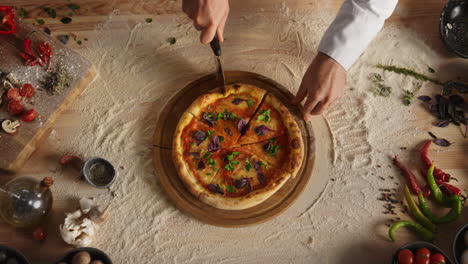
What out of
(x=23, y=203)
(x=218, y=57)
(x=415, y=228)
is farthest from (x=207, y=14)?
(x=415, y=228)

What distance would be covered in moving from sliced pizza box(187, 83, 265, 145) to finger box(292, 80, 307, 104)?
31 cm

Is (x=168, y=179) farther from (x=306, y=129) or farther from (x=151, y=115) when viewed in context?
(x=306, y=129)

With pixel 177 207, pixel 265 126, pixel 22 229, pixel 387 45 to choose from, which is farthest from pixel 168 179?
pixel 387 45

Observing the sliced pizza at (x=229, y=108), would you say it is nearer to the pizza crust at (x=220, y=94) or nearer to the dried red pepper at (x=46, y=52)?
the pizza crust at (x=220, y=94)

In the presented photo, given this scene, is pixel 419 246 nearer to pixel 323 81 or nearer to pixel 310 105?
pixel 310 105

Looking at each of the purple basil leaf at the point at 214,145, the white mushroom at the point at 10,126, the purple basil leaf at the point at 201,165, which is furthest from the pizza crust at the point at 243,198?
the white mushroom at the point at 10,126

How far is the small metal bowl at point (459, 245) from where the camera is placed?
11.1ft

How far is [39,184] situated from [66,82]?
0.98 metres

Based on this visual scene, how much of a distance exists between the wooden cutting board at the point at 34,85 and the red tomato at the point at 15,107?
5 cm

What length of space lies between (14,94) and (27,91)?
0.36 feet

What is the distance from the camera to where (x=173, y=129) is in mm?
3895

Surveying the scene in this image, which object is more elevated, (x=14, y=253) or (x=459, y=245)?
(x=459, y=245)

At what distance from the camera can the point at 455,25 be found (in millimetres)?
4254

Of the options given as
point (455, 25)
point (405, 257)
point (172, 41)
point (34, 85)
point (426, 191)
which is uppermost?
point (455, 25)
